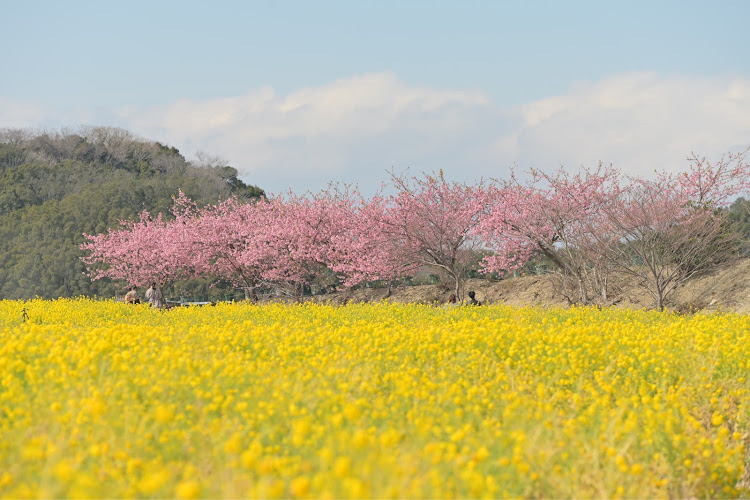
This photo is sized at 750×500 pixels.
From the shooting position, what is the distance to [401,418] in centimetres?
462

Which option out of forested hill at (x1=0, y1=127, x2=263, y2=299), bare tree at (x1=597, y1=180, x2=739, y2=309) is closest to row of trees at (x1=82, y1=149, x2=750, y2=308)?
bare tree at (x1=597, y1=180, x2=739, y2=309)

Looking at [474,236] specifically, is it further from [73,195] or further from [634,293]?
[73,195]

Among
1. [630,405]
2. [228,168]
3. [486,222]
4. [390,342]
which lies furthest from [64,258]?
[630,405]

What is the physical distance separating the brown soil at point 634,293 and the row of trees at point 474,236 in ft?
1.40

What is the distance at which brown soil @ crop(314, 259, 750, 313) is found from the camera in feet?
62.9

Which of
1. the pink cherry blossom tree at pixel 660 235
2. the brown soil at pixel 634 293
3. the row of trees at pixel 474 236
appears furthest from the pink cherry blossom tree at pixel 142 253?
the pink cherry blossom tree at pixel 660 235

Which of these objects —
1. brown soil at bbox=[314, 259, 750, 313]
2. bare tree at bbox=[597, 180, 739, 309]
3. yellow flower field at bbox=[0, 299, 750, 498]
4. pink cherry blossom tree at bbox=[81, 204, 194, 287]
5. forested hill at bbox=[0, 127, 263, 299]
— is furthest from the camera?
forested hill at bbox=[0, 127, 263, 299]

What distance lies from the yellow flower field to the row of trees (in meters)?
9.90

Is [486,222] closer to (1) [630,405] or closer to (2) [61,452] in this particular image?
(1) [630,405]

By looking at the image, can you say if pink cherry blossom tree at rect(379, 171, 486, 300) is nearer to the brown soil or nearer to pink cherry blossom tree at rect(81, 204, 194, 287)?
the brown soil

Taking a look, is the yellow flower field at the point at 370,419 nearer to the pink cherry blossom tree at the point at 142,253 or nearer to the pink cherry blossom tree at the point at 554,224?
the pink cherry blossom tree at the point at 554,224

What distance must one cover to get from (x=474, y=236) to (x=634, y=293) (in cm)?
525

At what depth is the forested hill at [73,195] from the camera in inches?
1390

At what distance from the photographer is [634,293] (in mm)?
20516
